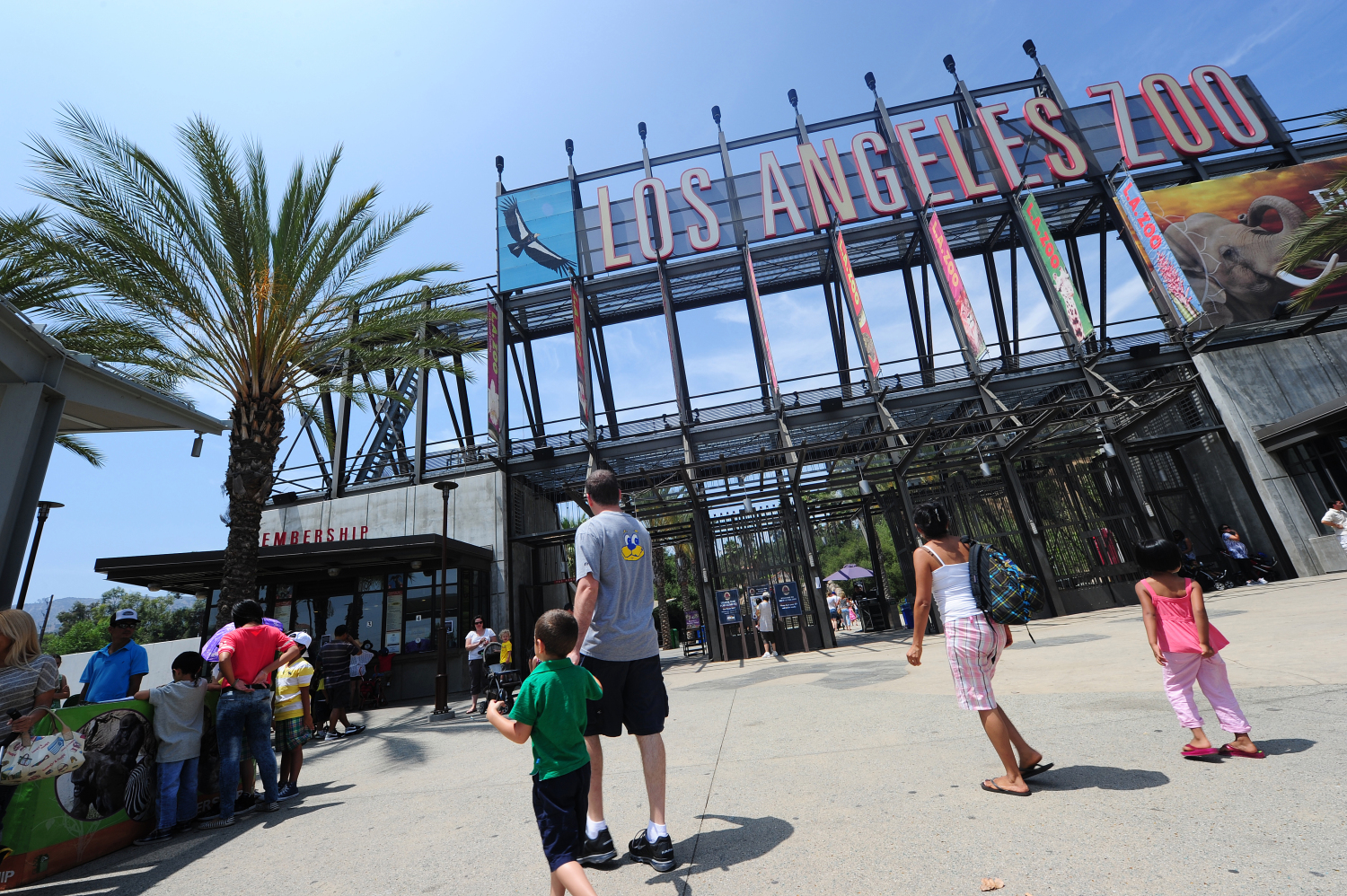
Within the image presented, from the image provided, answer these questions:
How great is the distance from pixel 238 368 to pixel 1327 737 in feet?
40.9

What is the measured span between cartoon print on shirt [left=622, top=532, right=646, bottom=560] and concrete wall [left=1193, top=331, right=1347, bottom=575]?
16.8 meters

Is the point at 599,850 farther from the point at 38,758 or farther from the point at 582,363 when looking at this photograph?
the point at 582,363

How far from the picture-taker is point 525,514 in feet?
53.9

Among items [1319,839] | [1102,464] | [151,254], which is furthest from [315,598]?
[1102,464]

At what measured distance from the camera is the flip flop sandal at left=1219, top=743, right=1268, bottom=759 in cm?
289

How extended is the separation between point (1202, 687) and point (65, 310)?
13.7 metres

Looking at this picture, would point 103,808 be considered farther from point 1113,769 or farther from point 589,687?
point 1113,769

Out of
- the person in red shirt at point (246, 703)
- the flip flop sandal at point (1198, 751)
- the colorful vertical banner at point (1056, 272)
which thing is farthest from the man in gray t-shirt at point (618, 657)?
the colorful vertical banner at point (1056, 272)

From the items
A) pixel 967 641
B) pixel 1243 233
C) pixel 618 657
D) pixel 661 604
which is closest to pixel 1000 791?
pixel 967 641

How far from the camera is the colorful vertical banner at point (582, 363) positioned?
15164mm

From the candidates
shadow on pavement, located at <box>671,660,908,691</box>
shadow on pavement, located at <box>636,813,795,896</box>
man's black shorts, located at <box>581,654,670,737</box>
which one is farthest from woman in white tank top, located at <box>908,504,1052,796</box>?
shadow on pavement, located at <box>671,660,908,691</box>

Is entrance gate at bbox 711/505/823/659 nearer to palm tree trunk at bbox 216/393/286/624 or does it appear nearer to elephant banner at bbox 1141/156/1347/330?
palm tree trunk at bbox 216/393/286/624

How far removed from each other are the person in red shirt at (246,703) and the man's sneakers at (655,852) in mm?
3507

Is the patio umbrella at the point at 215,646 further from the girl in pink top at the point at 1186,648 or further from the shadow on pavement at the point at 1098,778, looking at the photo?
the girl in pink top at the point at 1186,648
